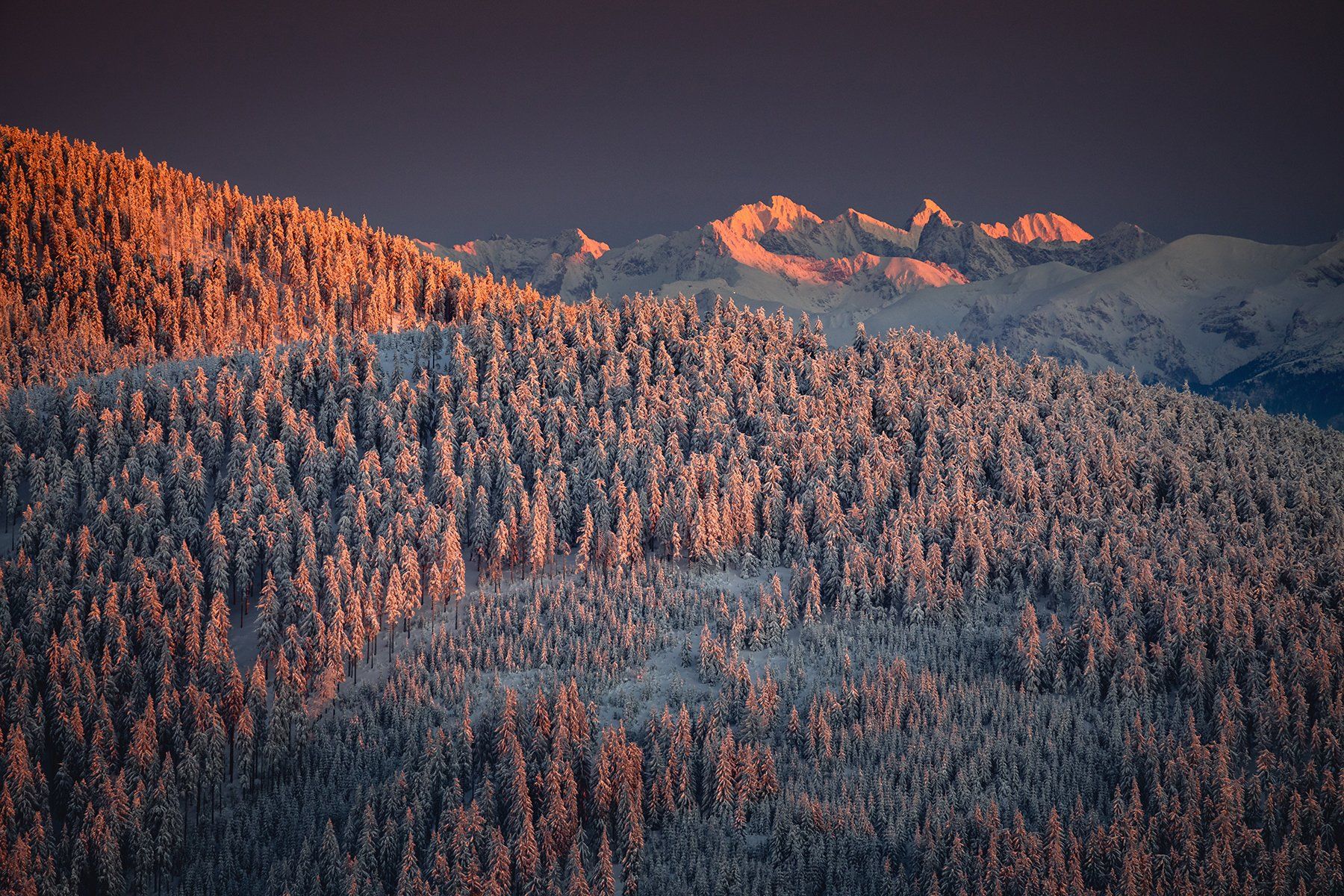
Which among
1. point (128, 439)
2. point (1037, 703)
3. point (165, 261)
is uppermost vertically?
point (165, 261)

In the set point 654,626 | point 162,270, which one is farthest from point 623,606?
point 162,270

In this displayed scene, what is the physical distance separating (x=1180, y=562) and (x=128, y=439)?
127774mm

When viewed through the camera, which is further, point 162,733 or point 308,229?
point 308,229

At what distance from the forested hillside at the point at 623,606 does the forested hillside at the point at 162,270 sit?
1104 mm

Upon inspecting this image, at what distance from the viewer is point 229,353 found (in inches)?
5571

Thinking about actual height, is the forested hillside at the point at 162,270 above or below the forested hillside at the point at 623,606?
above

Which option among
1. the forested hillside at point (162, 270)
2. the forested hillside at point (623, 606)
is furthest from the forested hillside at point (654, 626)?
the forested hillside at point (162, 270)

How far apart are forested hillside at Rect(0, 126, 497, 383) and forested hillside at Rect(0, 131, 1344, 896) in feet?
3.62

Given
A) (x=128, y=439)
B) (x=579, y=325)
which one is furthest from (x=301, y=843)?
(x=579, y=325)

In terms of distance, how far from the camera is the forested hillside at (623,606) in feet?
238

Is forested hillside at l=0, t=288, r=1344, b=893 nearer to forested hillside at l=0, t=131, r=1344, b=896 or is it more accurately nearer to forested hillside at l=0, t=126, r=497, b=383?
forested hillside at l=0, t=131, r=1344, b=896

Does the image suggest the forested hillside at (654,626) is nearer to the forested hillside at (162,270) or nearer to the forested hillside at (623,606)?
the forested hillside at (623,606)

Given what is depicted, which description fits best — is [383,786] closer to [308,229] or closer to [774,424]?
[774,424]

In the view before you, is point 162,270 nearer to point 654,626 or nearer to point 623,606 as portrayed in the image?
point 623,606
